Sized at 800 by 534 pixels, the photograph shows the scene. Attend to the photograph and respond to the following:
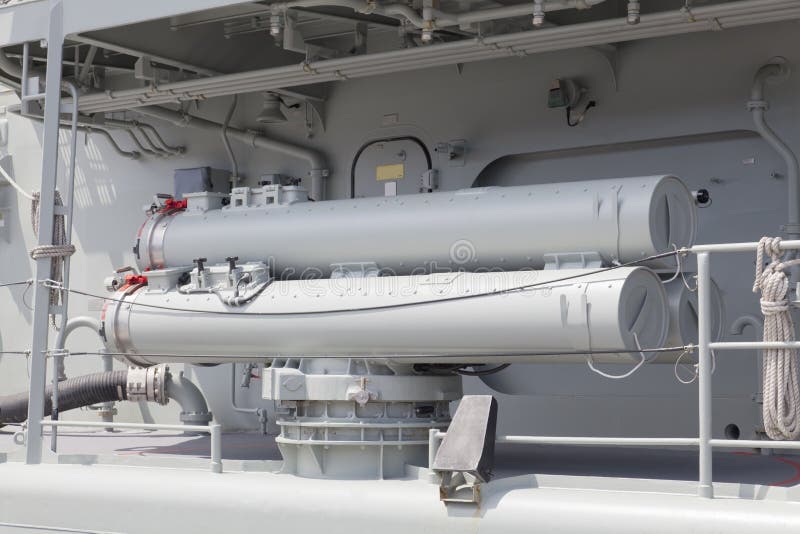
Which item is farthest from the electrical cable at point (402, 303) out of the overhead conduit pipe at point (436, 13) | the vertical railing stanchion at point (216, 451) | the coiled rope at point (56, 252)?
the overhead conduit pipe at point (436, 13)

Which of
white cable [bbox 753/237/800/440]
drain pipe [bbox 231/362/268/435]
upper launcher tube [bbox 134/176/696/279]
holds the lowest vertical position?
drain pipe [bbox 231/362/268/435]

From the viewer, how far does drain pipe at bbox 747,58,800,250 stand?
583 centimetres

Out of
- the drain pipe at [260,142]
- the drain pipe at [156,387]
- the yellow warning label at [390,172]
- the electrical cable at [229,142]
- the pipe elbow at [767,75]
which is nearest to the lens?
the pipe elbow at [767,75]

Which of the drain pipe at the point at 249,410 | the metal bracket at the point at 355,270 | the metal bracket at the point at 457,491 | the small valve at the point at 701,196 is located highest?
the small valve at the point at 701,196

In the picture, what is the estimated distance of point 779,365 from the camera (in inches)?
161

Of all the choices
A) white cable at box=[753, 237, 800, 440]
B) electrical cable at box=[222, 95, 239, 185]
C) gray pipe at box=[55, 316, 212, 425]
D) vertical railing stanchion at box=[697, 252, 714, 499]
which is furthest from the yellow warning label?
white cable at box=[753, 237, 800, 440]

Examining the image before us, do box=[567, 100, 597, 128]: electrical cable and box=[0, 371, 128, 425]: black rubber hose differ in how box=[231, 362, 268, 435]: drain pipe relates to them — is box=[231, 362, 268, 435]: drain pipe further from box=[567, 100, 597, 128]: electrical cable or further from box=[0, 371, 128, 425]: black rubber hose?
box=[567, 100, 597, 128]: electrical cable

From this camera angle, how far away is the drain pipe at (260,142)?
749 centimetres

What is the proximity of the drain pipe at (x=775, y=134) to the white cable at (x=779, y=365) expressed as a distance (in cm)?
182

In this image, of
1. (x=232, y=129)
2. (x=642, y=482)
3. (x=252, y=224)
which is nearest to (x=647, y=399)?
(x=642, y=482)

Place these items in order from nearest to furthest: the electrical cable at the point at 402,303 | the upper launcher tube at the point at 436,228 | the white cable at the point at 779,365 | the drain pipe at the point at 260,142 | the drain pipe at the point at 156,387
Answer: the white cable at the point at 779,365, the electrical cable at the point at 402,303, the upper launcher tube at the point at 436,228, the drain pipe at the point at 156,387, the drain pipe at the point at 260,142

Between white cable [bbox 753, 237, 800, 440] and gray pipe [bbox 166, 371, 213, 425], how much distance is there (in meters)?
4.51

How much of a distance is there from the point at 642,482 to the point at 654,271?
1.13m

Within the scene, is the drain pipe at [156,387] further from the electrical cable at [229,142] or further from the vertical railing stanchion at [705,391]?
the vertical railing stanchion at [705,391]
